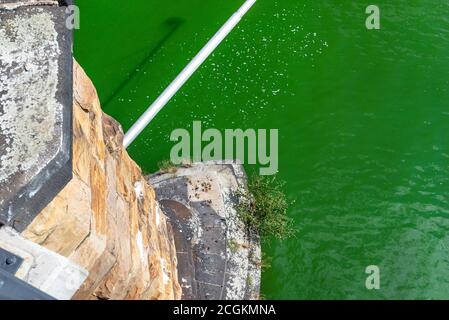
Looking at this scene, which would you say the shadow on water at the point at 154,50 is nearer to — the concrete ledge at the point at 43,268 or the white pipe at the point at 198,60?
the white pipe at the point at 198,60

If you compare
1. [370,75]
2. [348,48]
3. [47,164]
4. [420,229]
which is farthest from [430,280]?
[47,164]

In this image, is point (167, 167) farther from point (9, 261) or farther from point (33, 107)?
point (9, 261)

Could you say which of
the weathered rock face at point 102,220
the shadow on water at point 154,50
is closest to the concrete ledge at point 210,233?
the weathered rock face at point 102,220

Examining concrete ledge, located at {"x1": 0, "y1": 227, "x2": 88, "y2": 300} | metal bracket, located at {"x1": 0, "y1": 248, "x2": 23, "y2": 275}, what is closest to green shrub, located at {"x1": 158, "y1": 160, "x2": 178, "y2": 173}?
concrete ledge, located at {"x1": 0, "y1": 227, "x2": 88, "y2": 300}

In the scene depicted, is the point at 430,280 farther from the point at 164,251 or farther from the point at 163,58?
the point at 163,58

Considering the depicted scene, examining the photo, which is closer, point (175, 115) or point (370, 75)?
point (175, 115)

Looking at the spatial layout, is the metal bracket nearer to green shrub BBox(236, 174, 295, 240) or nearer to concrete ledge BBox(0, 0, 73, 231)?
concrete ledge BBox(0, 0, 73, 231)

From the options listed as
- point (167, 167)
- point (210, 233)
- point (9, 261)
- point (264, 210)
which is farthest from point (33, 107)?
point (264, 210)
